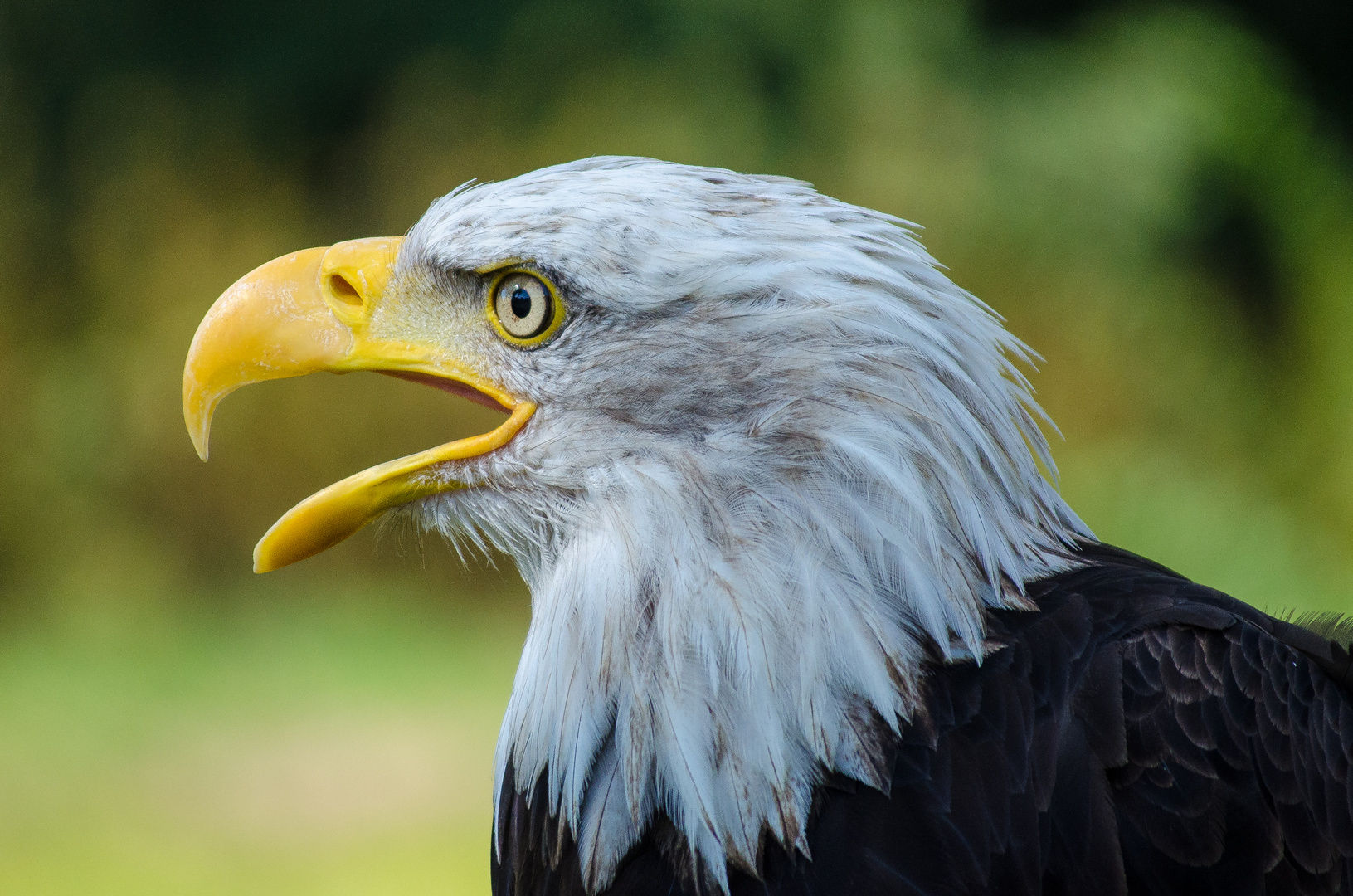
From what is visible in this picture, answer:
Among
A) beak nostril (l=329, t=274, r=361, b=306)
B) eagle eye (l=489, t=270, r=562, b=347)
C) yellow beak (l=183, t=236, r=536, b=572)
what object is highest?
eagle eye (l=489, t=270, r=562, b=347)

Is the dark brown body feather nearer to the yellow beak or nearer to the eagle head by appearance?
the eagle head

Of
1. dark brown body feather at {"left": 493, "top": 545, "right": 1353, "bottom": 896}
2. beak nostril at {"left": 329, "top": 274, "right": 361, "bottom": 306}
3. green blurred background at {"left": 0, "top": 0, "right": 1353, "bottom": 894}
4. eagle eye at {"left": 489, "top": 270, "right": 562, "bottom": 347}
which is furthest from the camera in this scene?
green blurred background at {"left": 0, "top": 0, "right": 1353, "bottom": 894}

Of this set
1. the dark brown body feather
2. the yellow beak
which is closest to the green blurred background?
the yellow beak

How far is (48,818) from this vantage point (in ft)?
18.0

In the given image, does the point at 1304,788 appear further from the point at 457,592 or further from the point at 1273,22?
the point at 1273,22

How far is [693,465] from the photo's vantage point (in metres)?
1.66

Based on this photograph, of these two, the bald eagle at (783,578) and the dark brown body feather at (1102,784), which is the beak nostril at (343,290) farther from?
the dark brown body feather at (1102,784)

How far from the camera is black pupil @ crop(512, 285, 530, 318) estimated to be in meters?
1.75

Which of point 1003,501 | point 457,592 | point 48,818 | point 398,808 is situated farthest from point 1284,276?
point 48,818

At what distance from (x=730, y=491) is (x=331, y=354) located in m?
0.63

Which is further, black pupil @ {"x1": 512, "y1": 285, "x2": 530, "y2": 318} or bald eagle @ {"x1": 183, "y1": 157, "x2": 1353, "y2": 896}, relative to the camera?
black pupil @ {"x1": 512, "y1": 285, "x2": 530, "y2": 318}

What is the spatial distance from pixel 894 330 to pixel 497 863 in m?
0.97

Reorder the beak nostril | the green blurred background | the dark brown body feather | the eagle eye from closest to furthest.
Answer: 1. the dark brown body feather
2. the eagle eye
3. the beak nostril
4. the green blurred background

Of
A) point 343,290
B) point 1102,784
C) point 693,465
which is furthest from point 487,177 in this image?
point 1102,784
